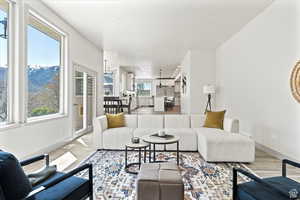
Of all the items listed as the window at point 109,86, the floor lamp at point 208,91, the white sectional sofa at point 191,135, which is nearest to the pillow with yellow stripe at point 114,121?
the white sectional sofa at point 191,135

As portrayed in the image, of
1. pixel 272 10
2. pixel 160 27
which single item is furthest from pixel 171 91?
pixel 272 10

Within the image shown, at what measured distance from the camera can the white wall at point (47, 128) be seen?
10.1 ft

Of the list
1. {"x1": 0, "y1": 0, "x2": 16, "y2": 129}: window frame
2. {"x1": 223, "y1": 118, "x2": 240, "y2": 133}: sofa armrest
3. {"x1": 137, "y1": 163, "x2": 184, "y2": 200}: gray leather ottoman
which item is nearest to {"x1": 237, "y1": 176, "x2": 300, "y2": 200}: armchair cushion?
{"x1": 137, "y1": 163, "x2": 184, "y2": 200}: gray leather ottoman

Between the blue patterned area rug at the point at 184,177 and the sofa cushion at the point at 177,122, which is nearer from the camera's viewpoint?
the blue patterned area rug at the point at 184,177

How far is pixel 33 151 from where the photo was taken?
11.5 ft

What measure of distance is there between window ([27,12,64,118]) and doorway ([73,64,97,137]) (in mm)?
804

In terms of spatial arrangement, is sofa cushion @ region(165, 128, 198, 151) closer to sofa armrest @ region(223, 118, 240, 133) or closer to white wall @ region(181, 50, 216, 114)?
sofa armrest @ region(223, 118, 240, 133)

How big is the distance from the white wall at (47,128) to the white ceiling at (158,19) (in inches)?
8.2

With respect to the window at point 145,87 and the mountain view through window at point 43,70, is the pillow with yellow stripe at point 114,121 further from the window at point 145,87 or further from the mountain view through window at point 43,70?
the window at point 145,87

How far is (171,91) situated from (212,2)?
14785 millimetres

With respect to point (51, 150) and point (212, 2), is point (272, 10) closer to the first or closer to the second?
point (212, 2)

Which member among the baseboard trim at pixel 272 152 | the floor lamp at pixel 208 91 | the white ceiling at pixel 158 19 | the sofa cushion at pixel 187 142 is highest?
the white ceiling at pixel 158 19

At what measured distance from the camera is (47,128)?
394cm

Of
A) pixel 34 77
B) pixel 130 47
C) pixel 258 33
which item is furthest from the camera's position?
pixel 130 47
